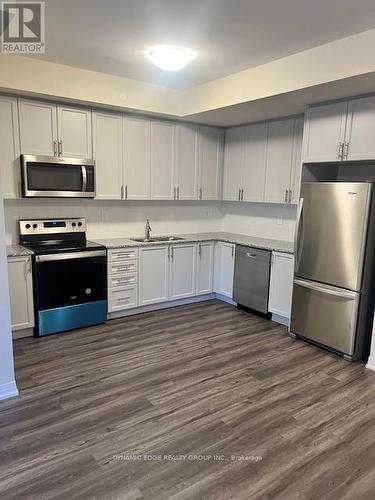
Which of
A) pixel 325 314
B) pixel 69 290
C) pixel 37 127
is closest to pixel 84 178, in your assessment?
pixel 37 127

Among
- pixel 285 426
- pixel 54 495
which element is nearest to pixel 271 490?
pixel 285 426

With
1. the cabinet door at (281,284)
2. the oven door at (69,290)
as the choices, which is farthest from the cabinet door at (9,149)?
the cabinet door at (281,284)

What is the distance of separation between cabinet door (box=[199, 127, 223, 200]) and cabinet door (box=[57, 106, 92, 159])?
5.32 feet

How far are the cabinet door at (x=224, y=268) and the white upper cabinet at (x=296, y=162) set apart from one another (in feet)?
3.33

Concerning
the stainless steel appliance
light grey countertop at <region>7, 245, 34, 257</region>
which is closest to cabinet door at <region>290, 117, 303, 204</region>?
the stainless steel appliance

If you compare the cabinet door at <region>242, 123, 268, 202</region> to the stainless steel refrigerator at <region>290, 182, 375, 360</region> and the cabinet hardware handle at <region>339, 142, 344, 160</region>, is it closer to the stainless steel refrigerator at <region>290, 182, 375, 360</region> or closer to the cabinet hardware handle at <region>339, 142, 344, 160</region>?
the stainless steel refrigerator at <region>290, 182, 375, 360</region>

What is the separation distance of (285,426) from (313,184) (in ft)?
7.19

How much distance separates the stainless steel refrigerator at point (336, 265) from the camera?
125 inches

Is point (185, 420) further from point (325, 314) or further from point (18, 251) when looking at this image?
point (18, 251)

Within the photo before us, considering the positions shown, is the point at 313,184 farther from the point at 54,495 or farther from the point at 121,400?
the point at 54,495

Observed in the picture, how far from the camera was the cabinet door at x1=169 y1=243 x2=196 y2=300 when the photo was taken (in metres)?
4.62

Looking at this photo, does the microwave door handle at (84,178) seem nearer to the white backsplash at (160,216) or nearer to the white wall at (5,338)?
the white backsplash at (160,216)

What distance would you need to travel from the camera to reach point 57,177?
3818 millimetres

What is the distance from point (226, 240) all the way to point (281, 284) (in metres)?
1.06
